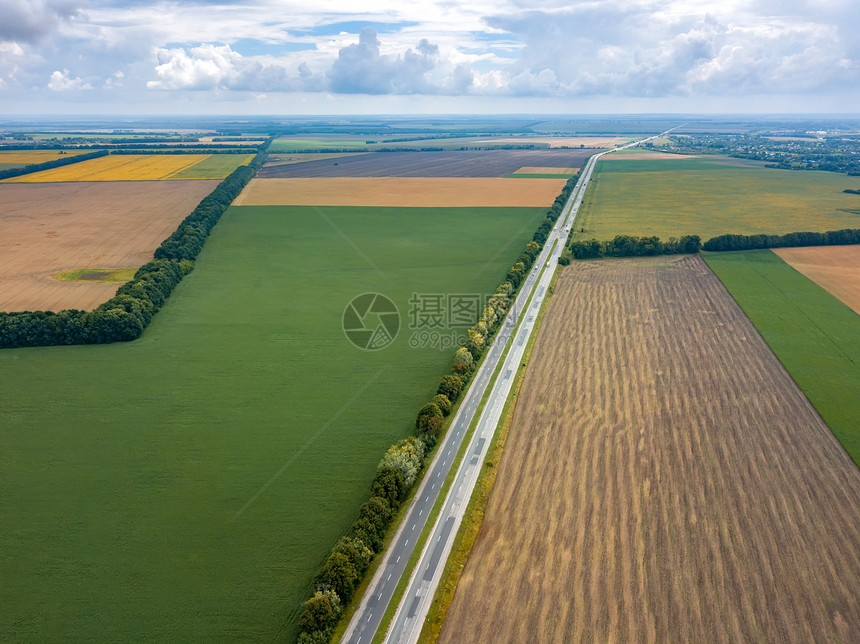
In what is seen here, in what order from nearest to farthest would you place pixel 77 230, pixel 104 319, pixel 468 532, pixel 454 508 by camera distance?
pixel 468 532 < pixel 454 508 < pixel 104 319 < pixel 77 230

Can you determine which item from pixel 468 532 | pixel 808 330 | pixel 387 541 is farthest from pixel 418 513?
pixel 808 330

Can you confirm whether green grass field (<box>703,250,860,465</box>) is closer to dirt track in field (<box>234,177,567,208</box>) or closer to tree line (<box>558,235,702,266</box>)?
tree line (<box>558,235,702,266</box>)

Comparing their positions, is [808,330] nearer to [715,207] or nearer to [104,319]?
[715,207]

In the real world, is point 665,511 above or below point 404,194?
below

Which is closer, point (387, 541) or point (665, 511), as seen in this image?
point (387, 541)

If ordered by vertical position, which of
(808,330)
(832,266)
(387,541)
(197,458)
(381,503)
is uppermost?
(832,266)

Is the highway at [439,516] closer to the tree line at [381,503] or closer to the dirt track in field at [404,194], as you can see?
the tree line at [381,503]

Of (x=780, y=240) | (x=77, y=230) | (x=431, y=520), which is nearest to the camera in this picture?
(x=431, y=520)
